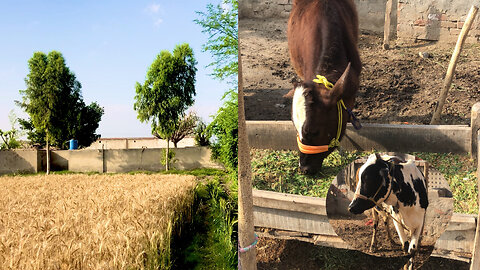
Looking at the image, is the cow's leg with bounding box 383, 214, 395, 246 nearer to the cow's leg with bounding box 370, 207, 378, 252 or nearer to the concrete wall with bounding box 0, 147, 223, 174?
the cow's leg with bounding box 370, 207, 378, 252

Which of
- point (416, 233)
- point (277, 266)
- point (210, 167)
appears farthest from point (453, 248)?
point (210, 167)

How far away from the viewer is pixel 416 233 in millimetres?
2908

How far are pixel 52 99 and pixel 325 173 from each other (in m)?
34.1

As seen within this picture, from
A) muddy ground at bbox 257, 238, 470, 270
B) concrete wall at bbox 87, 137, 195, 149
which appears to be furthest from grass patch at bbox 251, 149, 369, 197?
concrete wall at bbox 87, 137, 195, 149

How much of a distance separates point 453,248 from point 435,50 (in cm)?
150

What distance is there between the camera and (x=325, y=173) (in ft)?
9.79

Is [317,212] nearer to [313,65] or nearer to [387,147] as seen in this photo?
[387,147]

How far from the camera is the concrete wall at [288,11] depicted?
2.97 m

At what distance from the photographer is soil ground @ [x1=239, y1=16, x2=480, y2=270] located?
2914 mm

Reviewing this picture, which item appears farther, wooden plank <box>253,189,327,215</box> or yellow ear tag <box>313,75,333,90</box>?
wooden plank <box>253,189,327,215</box>

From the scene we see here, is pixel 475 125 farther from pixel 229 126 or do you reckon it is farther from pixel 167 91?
pixel 167 91

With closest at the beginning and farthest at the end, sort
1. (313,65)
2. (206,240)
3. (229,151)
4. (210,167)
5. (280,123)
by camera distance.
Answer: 1. (313,65)
2. (280,123)
3. (206,240)
4. (229,151)
5. (210,167)

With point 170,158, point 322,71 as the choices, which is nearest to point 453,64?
point 322,71

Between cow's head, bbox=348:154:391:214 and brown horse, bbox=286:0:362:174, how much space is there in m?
0.30
